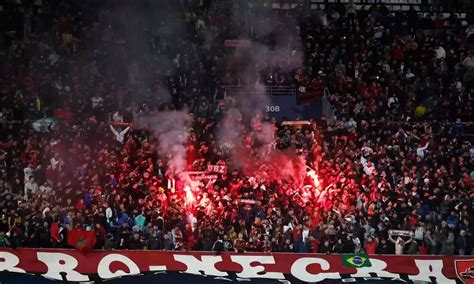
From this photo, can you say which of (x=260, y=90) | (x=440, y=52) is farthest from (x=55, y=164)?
(x=440, y=52)

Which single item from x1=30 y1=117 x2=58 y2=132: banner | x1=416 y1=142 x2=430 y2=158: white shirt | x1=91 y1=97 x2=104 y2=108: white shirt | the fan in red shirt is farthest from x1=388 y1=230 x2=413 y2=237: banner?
x1=30 y1=117 x2=58 y2=132: banner

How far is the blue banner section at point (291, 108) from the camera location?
1942 centimetres

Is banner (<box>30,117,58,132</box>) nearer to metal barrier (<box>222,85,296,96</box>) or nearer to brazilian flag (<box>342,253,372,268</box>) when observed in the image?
metal barrier (<box>222,85,296,96</box>)

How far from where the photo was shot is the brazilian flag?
1386cm

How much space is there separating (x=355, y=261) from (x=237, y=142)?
15.4 ft

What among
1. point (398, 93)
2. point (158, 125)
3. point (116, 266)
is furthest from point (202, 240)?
point (398, 93)

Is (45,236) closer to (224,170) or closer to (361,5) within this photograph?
(224,170)

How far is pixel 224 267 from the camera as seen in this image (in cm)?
1376

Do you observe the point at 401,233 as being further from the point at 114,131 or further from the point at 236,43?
the point at 236,43

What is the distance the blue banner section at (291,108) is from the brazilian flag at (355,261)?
5998 mm

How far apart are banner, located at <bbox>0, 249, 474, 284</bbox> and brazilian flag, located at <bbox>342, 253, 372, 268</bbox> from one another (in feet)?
0.19

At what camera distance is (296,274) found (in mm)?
13781

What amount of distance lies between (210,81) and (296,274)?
739 centimetres

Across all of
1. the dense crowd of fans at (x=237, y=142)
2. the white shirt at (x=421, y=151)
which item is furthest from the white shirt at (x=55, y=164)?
the white shirt at (x=421, y=151)
